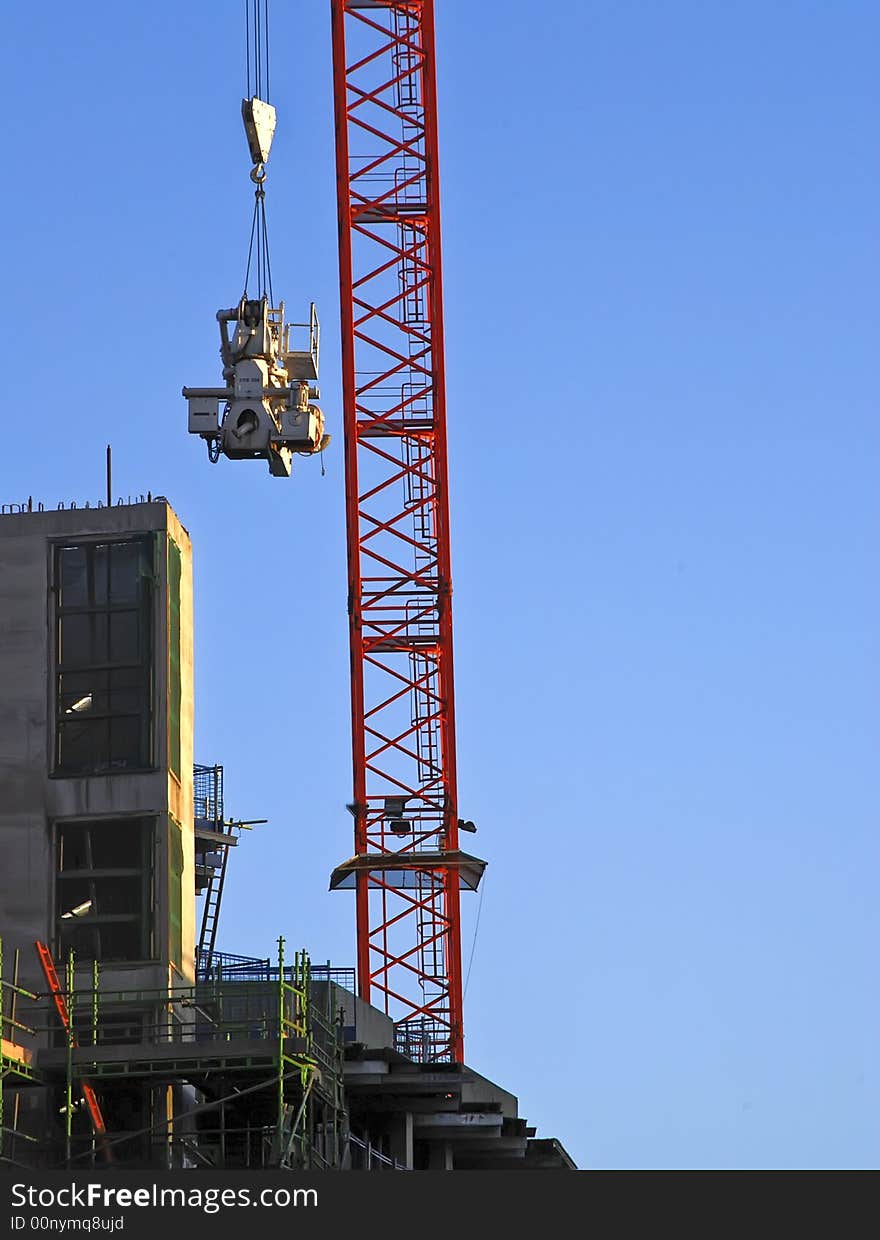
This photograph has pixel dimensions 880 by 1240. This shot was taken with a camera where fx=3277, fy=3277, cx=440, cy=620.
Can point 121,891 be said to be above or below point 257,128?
below

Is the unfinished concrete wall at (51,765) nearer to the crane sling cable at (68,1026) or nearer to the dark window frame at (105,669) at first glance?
the dark window frame at (105,669)

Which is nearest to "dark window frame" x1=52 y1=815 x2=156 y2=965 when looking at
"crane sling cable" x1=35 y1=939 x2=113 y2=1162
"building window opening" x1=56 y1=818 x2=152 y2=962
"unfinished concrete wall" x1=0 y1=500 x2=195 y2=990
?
"building window opening" x1=56 y1=818 x2=152 y2=962

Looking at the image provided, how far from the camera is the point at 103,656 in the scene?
7394 centimetres

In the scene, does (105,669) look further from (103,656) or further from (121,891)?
(121,891)

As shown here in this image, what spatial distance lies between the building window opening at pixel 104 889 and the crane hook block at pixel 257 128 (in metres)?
Result: 24.9

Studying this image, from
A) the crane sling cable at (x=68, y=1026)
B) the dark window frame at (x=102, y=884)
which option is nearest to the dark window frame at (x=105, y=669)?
the dark window frame at (x=102, y=884)

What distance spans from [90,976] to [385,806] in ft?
87.4

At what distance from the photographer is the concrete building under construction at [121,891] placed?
67312 mm

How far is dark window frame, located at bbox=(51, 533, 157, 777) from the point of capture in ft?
241

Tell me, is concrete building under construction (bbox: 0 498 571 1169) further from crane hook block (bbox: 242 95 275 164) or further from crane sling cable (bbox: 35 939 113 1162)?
crane hook block (bbox: 242 95 275 164)

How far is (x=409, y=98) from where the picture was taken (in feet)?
329

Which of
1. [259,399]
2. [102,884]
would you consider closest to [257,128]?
[259,399]

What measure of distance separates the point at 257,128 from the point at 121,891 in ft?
87.6

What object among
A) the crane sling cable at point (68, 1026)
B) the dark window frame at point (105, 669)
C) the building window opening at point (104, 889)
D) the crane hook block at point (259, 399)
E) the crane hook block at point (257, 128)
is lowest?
the crane sling cable at point (68, 1026)
